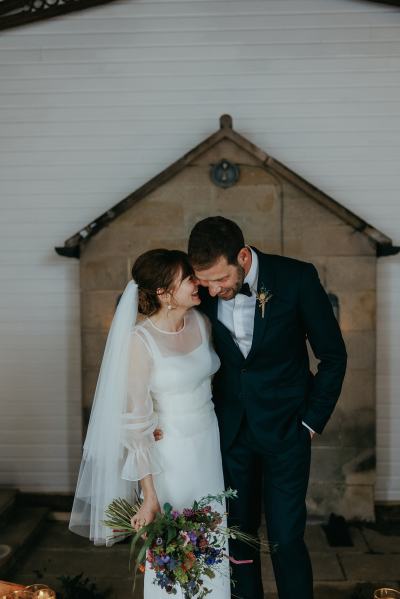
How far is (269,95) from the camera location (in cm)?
466

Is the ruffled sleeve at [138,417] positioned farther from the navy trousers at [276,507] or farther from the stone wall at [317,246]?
the stone wall at [317,246]

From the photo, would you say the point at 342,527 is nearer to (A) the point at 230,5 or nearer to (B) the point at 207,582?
(B) the point at 207,582

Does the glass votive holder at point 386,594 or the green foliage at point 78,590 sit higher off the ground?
the glass votive holder at point 386,594

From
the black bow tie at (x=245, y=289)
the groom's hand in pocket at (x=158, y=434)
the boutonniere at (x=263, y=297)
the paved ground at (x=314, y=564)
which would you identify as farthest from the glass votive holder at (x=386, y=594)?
the black bow tie at (x=245, y=289)

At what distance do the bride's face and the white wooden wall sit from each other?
7.71ft

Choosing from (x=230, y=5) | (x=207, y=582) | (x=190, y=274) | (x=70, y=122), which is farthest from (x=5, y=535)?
(x=230, y=5)

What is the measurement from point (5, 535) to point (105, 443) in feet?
6.44

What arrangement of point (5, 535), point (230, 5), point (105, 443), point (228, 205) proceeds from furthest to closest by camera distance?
point (230, 5), point (228, 205), point (5, 535), point (105, 443)

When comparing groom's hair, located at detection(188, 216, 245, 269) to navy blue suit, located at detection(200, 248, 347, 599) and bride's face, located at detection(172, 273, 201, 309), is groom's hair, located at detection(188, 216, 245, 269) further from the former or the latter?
navy blue suit, located at detection(200, 248, 347, 599)

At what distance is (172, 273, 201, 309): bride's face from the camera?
2.58 m

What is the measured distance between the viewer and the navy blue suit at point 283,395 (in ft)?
8.70

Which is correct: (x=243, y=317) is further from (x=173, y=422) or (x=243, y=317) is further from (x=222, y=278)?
(x=173, y=422)

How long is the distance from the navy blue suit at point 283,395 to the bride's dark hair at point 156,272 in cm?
28

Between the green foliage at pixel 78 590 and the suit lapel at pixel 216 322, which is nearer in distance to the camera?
the suit lapel at pixel 216 322
